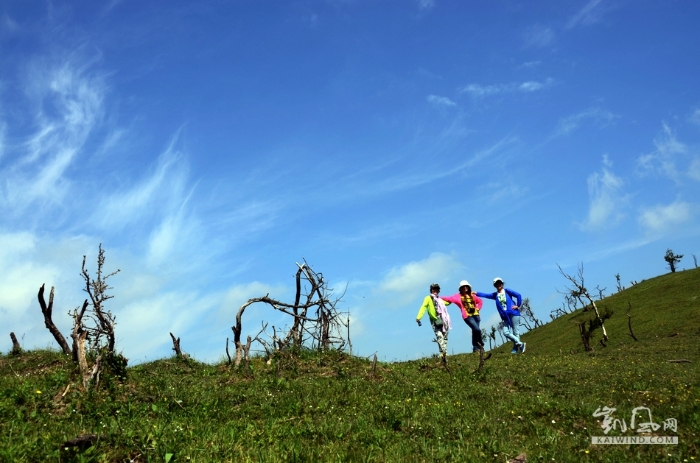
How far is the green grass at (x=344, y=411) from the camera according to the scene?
9055 mm

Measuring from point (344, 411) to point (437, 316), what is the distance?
41.6 feet

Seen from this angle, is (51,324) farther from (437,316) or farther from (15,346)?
(437,316)

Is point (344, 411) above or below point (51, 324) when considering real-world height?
below

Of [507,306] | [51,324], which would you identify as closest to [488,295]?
[507,306]

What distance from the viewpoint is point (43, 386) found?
43.8 ft

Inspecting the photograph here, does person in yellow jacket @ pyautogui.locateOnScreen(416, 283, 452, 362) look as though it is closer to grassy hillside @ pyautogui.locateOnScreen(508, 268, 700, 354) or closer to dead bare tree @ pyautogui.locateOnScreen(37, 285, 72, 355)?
grassy hillside @ pyautogui.locateOnScreen(508, 268, 700, 354)

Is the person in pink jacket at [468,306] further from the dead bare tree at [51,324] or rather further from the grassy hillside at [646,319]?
the dead bare tree at [51,324]

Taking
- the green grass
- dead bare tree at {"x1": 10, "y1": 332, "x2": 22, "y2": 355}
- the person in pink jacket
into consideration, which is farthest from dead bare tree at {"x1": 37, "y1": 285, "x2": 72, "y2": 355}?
the person in pink jacket

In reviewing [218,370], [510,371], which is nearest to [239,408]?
[218,370]

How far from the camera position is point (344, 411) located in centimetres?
1262

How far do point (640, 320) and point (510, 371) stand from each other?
1155 inches

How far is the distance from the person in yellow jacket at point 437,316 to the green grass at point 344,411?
11.2ft

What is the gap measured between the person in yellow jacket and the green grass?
11.2 ft

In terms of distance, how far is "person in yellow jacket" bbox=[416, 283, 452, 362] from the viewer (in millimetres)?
24578
